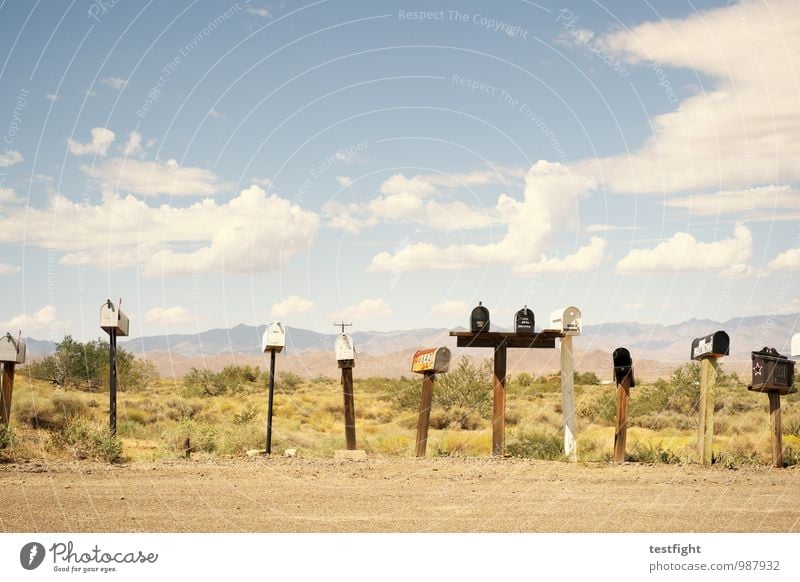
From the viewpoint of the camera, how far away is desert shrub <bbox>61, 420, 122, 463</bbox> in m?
14.0

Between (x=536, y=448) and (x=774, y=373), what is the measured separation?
14.1 feet

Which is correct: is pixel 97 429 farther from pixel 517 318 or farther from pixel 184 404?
pixel 184 404

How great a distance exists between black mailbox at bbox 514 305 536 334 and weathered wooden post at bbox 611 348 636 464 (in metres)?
1.54

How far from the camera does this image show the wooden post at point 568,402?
48.3 ft

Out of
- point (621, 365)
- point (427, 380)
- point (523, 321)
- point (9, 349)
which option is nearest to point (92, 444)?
point (9, 349)

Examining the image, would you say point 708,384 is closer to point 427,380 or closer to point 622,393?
point 622,393

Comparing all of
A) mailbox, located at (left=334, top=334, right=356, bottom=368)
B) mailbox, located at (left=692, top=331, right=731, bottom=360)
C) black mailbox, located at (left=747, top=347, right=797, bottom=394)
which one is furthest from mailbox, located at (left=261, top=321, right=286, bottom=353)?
black mailbox, located at (left=747, top=347, right=797, bottom=394)

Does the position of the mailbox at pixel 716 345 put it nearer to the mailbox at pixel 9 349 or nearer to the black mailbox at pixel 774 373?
the black mailbox at pixel 774 373

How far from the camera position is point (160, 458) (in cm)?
1489

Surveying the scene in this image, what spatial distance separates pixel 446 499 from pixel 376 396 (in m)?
23.8

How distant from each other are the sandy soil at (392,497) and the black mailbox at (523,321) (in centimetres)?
236

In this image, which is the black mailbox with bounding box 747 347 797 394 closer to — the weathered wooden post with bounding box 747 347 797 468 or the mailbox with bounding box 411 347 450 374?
the weathered wooden post with bounding box 747 347 797 468

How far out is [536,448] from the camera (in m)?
15.6

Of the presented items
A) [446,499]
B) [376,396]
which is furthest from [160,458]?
[376,396]
